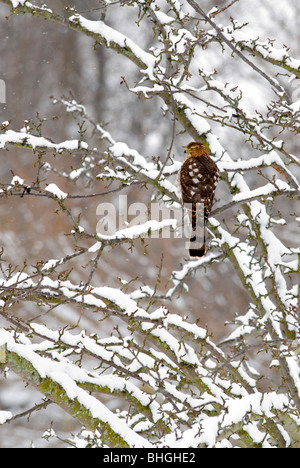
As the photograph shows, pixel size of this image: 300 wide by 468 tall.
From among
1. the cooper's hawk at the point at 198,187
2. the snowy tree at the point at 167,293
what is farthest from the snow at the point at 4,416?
the cooper's hawk at the point at 198,187

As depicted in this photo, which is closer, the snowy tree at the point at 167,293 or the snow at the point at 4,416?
the snowy tree at the point at 167,293

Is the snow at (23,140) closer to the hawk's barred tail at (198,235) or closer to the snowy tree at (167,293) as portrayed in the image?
the snowy tree at (167,293)

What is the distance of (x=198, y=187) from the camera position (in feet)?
12.4

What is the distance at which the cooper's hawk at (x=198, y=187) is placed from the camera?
12.1 feet

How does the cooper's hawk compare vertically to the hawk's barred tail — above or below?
above

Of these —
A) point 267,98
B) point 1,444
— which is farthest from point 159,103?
point 1,444

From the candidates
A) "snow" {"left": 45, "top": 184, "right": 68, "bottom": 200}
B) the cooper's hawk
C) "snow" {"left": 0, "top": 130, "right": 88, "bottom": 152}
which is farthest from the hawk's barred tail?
"snow" {"left": 45, "top": 184, "right": 68, "bottom": 200}

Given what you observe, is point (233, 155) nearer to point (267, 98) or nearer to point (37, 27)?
point (267, 98)

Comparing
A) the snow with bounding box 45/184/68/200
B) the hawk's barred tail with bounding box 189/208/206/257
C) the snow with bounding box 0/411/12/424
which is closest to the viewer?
the snow with bounding box 45/184/68/200

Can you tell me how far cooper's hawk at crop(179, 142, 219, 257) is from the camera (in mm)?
3682

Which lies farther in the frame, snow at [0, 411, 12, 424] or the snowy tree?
snow at [0, 411, 12, 424]

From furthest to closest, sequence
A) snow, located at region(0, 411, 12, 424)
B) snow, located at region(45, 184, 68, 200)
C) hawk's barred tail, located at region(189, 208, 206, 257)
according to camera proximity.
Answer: hawk's barred tail, located at region(189, 208, 206, 257), snow, located at region(0, 411, 12, 424), snow, located at region(45, 184, 68, 200)

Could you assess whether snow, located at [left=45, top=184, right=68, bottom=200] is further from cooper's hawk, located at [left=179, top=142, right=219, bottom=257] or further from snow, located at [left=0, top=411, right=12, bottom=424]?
snow, located at [left=0, top=411, right=12, bottom=424]

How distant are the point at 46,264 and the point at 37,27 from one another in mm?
10903
